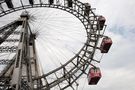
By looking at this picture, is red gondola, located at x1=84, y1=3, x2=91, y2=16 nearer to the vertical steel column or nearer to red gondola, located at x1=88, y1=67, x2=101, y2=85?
the vertical steel column

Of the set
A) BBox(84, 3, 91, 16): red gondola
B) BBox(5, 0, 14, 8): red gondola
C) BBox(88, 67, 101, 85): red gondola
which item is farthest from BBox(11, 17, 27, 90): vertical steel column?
BBox(88, 67, 101, 85): red gondola

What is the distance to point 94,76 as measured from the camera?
30453mm

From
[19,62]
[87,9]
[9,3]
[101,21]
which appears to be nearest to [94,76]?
[101,21]

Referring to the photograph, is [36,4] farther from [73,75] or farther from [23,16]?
[73,75]

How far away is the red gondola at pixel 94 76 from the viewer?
3043 cm

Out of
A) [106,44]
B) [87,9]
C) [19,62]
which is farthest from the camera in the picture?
[87,9]

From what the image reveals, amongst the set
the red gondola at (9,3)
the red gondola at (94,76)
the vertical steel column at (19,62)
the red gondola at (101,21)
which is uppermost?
the red gondola at (9,3)

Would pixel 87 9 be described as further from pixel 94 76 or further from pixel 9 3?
pixel 9 3

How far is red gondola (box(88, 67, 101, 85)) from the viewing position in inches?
1198

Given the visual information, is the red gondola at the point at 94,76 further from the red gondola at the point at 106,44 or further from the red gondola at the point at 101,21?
the red gondola at the point at 101,21

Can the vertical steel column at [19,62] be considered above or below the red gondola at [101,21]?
above

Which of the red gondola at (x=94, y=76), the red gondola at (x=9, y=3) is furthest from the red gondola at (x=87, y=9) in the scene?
the red gondola at (x=9, y=3)

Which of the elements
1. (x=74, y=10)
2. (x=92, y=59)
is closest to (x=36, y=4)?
(x=74, y=10)

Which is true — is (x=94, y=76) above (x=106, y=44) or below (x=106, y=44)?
below
